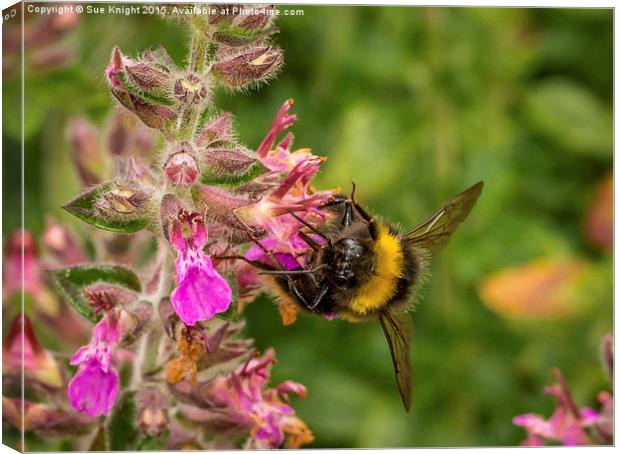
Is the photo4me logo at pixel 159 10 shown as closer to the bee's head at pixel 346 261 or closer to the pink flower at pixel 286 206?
the pink flower at pixel 286 206

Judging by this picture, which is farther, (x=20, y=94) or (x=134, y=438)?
(x=20, y=94)

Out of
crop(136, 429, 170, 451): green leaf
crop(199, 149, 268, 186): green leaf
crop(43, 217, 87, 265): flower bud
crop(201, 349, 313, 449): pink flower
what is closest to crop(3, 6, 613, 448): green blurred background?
crop(43, 217, 87, 265): flower bud

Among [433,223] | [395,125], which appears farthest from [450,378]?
[433,223]

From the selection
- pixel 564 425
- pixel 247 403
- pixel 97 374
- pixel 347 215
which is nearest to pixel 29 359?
pixel 97 374

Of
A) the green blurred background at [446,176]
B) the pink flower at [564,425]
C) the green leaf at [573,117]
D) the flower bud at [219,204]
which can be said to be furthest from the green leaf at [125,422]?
the green leaf at [573,117]

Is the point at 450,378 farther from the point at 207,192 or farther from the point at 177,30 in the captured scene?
the point at 207,192

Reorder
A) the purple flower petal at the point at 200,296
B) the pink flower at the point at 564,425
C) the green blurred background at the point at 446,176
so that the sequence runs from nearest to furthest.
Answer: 1. the purple flower petal at the point at 200,296
2. the pink flower at the point at 564,425
3. the green blurred background at the point at 446,176

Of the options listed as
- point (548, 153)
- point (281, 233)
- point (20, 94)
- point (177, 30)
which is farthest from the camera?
point (548, 153)

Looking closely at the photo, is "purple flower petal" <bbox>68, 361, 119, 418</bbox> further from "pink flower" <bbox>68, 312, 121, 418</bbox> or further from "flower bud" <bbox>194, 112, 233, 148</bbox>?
"flower bud" <bbox>194, 112, 233, 148</bbox>
